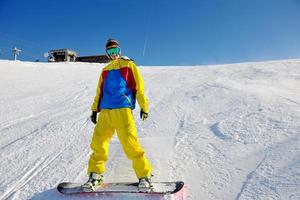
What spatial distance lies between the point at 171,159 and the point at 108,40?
1823mm

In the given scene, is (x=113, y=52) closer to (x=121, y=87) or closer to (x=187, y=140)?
(x=121, y=87)

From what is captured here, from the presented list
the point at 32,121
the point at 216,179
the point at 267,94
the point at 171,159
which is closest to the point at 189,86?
the point at 267,94

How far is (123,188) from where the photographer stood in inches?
159

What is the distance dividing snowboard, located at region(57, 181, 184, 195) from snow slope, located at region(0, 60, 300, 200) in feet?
0.25

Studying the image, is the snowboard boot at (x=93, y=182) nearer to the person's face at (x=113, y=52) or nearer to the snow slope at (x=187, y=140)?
the snow slope at (x=187, y=140)

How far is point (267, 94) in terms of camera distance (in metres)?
8.23

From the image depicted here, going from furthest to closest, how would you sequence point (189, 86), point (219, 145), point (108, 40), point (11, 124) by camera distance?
point (189, 86) < point (11, 124) < point (219, 145) < point (108, 40)

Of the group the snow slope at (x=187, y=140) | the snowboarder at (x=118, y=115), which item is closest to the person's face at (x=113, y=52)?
the snowboarder at (x=118, y=115)

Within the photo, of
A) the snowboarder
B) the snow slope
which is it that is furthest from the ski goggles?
the snow slope

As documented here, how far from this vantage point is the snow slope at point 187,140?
4254mm

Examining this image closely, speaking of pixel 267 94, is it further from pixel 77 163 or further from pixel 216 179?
pixel 77 163

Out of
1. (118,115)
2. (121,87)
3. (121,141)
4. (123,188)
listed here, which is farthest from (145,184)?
(121,87)

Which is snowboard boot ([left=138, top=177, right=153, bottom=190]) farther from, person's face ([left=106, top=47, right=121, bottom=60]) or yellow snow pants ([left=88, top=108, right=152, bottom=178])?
person's face ([left=106, top=47, right=121, bottom=60])

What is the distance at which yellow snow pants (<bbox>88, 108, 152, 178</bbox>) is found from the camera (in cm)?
411
